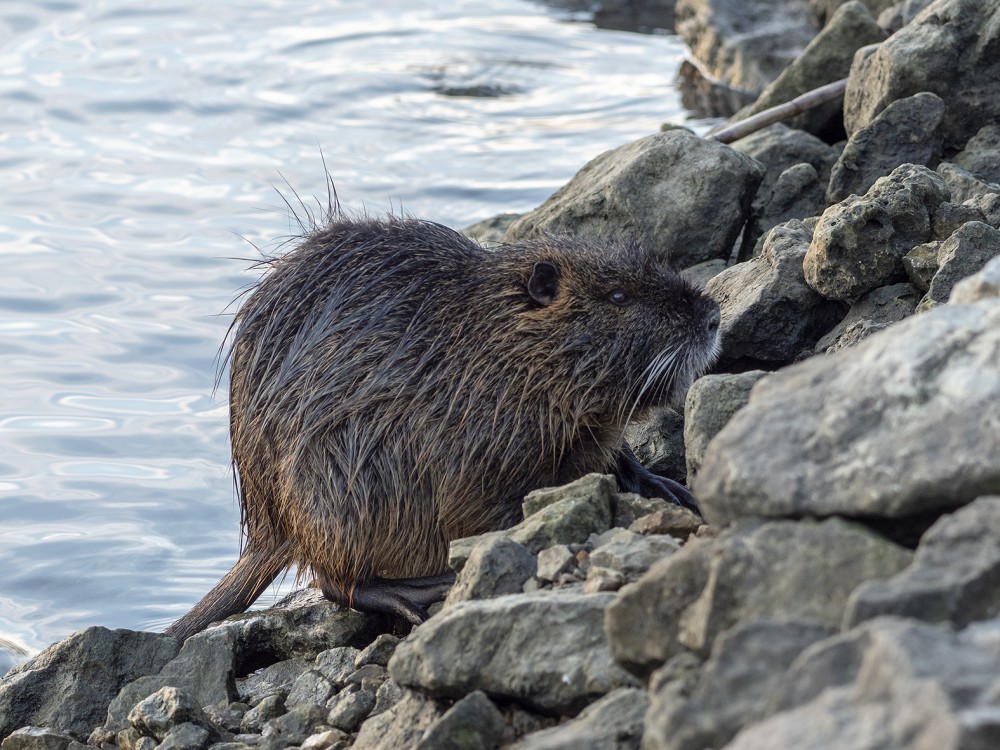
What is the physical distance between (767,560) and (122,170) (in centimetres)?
833

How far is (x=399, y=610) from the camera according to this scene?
4277mm

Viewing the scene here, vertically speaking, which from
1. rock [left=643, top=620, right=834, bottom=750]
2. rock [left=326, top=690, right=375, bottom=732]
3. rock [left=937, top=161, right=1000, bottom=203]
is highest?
rock [left=937, top=161, right=1000, bottom=203]

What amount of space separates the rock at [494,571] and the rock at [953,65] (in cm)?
304

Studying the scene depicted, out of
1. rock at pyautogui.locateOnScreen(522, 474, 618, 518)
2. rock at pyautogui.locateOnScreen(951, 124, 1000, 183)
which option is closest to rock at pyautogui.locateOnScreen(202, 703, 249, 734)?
rock at pyautogui.locateOnScreen(522, 474, 618, 518)

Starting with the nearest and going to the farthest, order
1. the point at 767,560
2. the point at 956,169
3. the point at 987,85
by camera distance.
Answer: the point at 767,560, the point at 956,169, the point at 987,85

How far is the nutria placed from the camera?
436cm

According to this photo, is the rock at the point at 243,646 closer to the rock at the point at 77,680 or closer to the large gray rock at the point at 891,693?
Answer: the rock at the point at 77,680

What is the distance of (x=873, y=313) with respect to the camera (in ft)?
14.6

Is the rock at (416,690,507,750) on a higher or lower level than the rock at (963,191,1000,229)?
lower

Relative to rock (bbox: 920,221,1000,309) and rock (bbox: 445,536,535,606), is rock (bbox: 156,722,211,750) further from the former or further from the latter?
rock (bbox: 920,221,1000,309)

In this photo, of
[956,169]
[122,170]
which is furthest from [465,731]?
[122,170]

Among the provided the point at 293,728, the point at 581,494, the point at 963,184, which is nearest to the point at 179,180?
the point at 963,184

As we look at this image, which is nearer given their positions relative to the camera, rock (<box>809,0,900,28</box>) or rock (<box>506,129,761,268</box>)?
rock (<box>506,129,761,268</box>)

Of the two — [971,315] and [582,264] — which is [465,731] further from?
[582,264]
